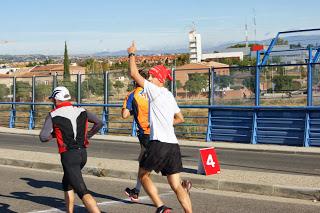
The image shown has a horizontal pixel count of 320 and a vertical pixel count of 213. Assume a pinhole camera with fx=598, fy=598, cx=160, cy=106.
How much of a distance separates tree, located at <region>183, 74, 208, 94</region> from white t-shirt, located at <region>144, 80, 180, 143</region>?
578 inches

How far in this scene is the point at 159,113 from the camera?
691 cm

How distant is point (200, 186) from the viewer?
33.6 ft

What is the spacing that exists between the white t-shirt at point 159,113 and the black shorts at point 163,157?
7 cm

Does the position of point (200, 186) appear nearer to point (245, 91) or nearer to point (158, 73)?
point (158, 73)

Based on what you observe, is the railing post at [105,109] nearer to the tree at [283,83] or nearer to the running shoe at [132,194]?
the tree at [283,83]

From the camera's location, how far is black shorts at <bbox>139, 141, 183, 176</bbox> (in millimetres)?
6914

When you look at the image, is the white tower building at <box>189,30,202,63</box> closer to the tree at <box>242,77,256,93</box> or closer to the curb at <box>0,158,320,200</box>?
the tree at <box>242,77,256,93</box>

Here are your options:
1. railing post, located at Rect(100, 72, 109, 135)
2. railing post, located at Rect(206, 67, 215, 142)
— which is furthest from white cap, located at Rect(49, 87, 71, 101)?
railing post, located at Rect(100, 72, 109, 135)

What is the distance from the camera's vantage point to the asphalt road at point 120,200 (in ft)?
27.8

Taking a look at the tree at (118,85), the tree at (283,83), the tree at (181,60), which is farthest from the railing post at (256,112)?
the tree at (181,60)

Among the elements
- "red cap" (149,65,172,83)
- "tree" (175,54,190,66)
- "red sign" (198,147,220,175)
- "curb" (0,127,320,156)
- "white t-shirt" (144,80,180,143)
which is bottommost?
"curb" (0,127,320,156)

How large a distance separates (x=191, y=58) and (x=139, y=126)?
109 meters

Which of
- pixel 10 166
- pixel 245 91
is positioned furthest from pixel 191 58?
pixel 10 166

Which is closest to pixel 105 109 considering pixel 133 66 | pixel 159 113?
pixel 159 113
